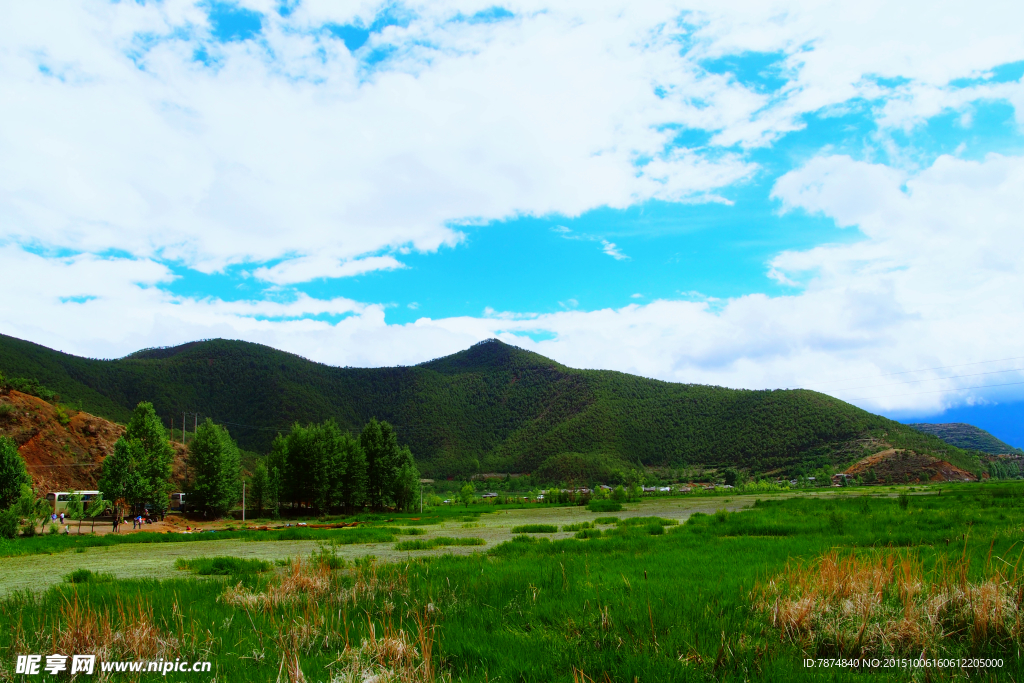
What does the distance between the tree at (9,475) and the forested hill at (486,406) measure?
2855 inches

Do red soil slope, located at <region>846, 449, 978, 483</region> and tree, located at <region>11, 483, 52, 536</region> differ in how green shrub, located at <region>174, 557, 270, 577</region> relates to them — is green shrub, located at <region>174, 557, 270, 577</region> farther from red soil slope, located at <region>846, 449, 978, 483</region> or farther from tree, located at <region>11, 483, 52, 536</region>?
red soil slope, located at <region>846, 449, 978, 483</region>

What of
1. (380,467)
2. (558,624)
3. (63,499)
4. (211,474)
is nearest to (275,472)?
(211,474)

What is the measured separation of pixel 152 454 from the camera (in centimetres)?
5019

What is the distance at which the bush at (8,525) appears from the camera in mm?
27234

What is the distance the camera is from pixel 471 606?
792 cm

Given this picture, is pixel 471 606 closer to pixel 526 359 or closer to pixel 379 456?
pixel 379 456

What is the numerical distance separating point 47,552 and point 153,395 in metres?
121

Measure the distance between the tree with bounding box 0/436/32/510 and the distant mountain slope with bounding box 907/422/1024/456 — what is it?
206 meters

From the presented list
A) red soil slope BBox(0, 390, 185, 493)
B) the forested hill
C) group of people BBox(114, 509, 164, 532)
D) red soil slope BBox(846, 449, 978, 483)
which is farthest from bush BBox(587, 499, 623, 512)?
the forested hill

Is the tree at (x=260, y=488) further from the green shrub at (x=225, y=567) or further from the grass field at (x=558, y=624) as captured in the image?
the grass field at (x=558, y=624)

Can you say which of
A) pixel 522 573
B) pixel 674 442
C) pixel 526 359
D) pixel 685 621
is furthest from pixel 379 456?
pixel 526 359

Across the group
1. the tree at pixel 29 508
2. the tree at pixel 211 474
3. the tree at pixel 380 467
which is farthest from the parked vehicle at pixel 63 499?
the tree at pixel 380 467

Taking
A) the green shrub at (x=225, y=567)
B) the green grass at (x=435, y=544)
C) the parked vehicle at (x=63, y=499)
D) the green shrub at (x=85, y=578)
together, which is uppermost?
the green shrub at (x=85, y=578)

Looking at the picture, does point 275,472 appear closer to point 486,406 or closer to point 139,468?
point 139,468
